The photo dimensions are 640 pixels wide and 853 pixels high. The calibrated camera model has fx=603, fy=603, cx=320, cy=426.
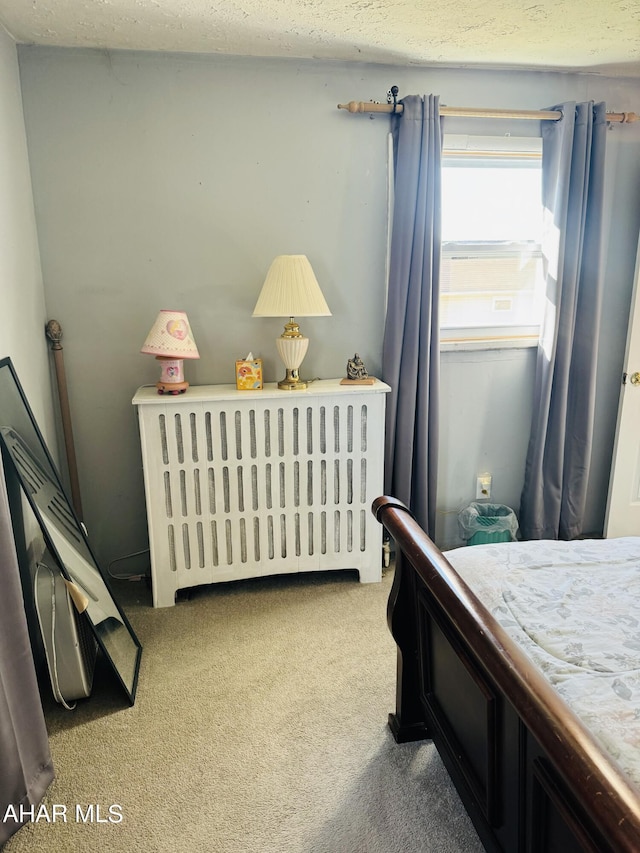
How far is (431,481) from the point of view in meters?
2.89

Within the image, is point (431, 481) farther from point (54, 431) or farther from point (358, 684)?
point (54, 431)

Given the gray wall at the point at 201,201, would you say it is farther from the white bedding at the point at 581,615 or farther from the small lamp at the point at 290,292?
the white bedding at the point at 581,615

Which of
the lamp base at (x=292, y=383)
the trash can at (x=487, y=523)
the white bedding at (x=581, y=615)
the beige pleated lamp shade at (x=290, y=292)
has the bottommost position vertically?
the trash can at (x=487, y=523)

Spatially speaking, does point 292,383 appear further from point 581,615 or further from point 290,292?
point 581,615

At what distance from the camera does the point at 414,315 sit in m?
2.71

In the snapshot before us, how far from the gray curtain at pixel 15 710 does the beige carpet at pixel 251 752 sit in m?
0.08

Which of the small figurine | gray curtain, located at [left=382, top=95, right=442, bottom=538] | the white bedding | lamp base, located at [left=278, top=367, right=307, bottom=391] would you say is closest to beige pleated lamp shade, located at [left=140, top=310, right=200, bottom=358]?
lamp base, located at [left=278, top=367, right=307, bottom=391]

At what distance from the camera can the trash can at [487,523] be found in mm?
2957

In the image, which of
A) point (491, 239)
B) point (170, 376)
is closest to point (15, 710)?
point (170, 376)

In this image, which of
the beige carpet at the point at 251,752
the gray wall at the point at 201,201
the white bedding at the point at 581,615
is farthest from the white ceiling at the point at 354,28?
the beige carpet at the point at 251,752

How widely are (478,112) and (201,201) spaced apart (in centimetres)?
126

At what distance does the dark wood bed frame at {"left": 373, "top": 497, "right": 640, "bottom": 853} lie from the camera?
0.81m

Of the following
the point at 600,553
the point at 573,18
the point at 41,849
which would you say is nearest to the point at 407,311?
the point at 573,18

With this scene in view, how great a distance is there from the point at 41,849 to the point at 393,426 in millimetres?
1966
